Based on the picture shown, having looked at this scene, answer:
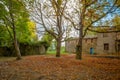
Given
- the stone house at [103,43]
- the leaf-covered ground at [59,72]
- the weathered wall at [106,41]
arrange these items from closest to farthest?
the leaf-covered ground at [59,72] < the stone house at [103,43] < the weathered wall at [106,41]

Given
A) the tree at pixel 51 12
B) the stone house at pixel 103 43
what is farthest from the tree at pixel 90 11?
the stone house at pixel 103 43

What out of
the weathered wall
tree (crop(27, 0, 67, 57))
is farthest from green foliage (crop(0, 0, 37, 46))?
the weathered wall

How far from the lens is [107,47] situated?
146ft

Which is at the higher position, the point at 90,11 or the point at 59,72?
the point at 90,11

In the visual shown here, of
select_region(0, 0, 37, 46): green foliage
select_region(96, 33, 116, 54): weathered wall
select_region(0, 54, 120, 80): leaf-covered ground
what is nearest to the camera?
select_region(0, 54, 120, 80): leaf-covered ground

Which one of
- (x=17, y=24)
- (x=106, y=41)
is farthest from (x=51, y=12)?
(x=106, y=41)

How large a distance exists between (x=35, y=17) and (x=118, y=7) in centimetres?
1227

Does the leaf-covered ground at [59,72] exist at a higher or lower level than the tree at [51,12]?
lower

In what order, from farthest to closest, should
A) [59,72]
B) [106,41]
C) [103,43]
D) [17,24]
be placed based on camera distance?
[103,43] < [106,41] < [17,24] < [59,72]

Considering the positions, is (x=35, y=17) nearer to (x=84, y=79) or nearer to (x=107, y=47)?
(x=84, y=79)

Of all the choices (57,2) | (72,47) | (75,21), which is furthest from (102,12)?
(72,47)

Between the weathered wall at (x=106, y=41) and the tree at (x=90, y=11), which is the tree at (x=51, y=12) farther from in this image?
the weathered wall at (x=106, y=41)

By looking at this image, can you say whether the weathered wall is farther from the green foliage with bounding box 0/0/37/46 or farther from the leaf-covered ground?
the leaf-covered ground

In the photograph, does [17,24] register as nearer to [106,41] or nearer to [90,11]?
[90,11]
